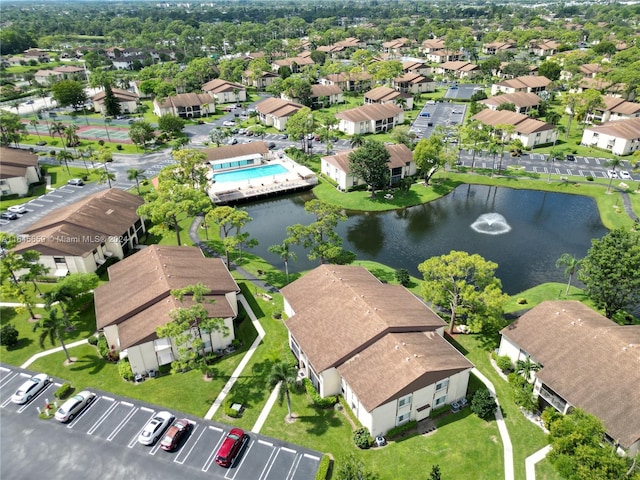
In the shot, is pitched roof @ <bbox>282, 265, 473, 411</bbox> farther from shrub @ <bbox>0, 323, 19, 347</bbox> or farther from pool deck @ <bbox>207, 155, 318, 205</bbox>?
pool deck @ <bbox>207, 155, 318, 205</bbox>

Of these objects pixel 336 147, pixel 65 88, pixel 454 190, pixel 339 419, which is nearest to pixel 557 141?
pixel 454 190

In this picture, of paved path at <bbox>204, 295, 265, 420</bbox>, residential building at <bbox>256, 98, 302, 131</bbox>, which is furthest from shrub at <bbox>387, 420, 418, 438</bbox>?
residential building at <bbox>256, 98, 302, 131</bbox>

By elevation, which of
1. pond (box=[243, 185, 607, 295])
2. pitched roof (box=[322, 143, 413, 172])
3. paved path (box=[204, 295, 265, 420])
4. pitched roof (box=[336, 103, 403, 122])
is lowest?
pond (box=[243, 185, 607, 295])

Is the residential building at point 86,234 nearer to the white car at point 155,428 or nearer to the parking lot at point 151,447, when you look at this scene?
the parking lot at point 151,447

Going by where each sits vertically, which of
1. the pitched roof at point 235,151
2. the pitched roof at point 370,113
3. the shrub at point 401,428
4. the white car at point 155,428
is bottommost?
the shrub at point 401,428

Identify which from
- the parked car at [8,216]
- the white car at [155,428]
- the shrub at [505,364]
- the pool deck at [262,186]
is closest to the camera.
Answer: the white car at [155,428]

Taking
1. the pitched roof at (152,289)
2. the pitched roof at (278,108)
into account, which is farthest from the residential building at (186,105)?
the pitched roof at (152,289)
